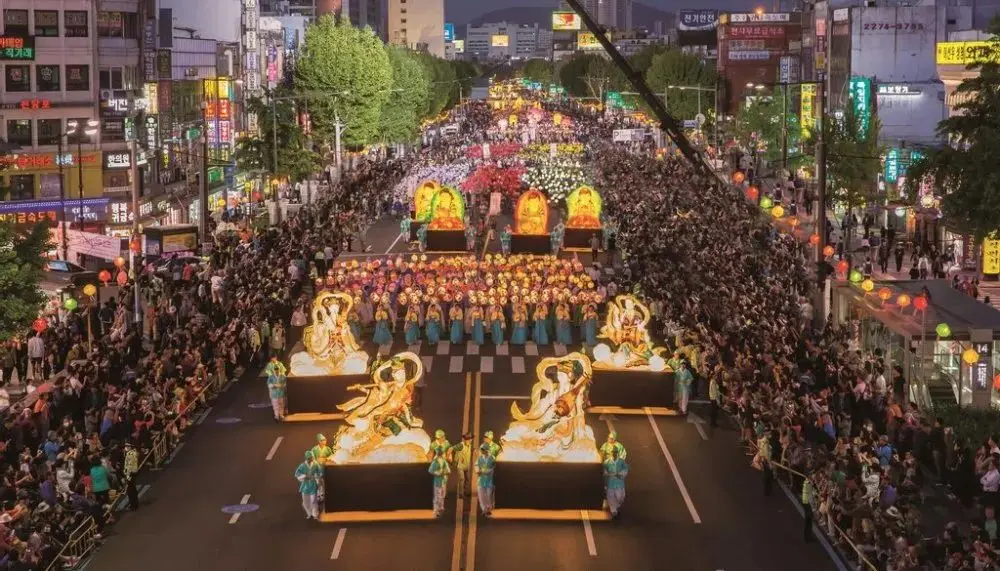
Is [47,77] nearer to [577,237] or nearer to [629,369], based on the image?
[577,237]

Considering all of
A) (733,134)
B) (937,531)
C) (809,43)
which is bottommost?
(937,531)

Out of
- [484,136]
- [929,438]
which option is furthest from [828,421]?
[484,136]

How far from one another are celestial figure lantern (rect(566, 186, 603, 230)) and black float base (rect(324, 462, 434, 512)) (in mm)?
39875

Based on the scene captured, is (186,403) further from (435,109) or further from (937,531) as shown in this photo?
(435,109)

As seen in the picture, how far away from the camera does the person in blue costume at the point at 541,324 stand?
43.6 meters

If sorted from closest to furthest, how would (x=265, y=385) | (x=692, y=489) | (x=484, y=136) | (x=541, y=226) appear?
(x=692, y=489)
(x=265, y=385)
(x=541, y=226)
(x=484, y=136)

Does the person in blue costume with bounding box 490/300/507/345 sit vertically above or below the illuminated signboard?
below

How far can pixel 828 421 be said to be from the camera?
30.1 metres

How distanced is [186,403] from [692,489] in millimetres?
12014

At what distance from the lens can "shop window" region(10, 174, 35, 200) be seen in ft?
211

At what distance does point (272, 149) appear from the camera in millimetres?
86000

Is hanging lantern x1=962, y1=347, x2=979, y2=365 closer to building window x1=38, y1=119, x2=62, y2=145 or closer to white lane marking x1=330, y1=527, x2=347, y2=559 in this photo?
white lane marking x1=330, y1=527, x2=347, y2=559

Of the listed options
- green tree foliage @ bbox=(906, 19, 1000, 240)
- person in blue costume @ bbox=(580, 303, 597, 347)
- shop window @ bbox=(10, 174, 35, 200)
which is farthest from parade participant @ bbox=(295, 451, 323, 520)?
shop window @ bbox=(10, 174, 35, 200)

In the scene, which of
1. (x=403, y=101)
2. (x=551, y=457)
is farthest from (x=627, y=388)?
(x=403, y=101)
